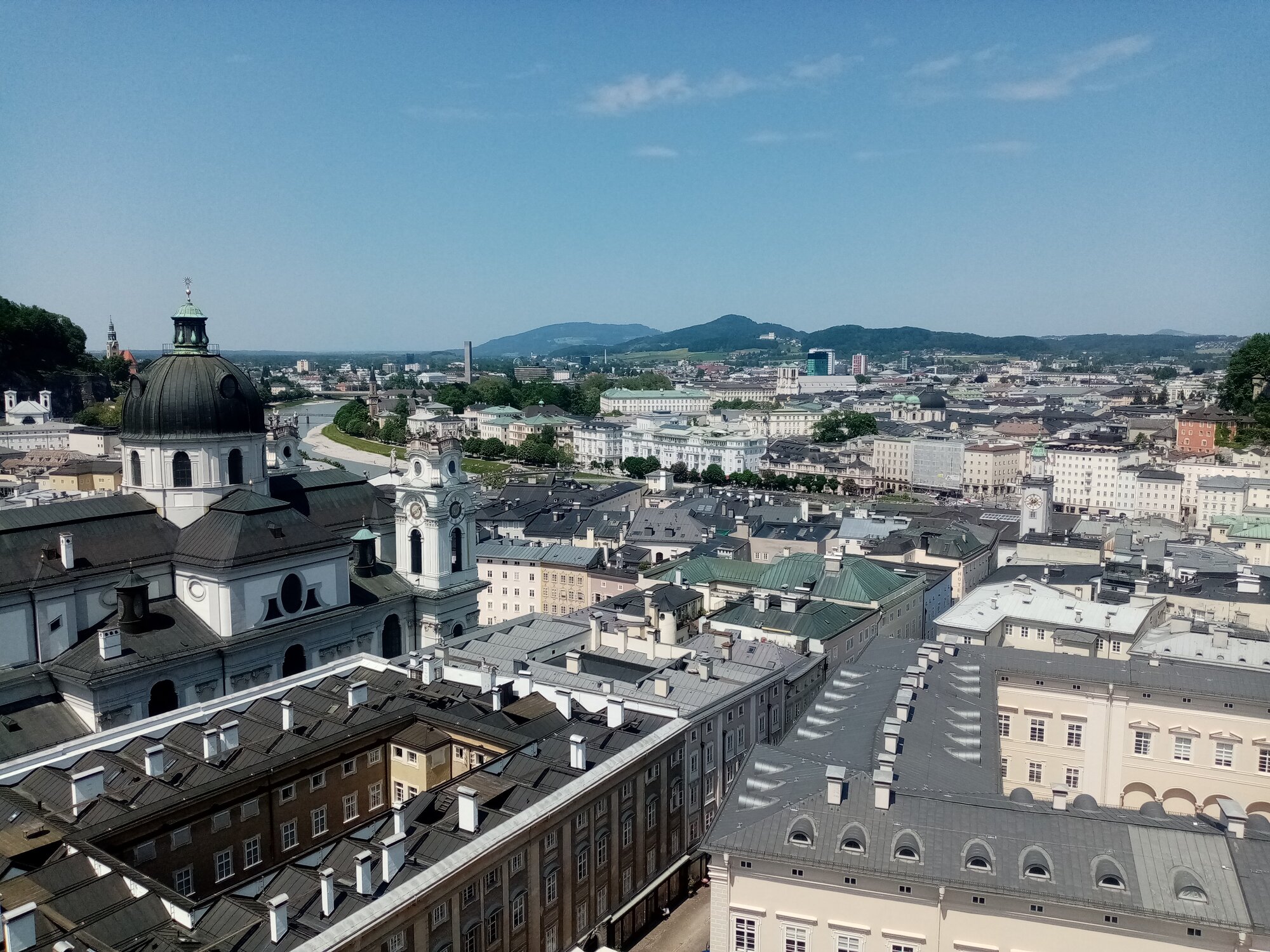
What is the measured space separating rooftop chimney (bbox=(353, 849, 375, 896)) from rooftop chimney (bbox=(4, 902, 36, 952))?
A: 553 cm

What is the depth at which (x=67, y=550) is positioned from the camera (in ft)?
117

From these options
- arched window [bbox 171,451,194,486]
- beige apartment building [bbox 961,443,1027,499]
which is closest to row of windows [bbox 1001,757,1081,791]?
arched window [bbox 171,451,194,486]

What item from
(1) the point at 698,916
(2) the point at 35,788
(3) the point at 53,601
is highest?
(3) the point at 53,601

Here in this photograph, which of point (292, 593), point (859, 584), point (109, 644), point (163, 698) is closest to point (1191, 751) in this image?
point (859, 584)

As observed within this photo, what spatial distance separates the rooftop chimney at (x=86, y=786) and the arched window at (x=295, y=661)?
15.2 metres

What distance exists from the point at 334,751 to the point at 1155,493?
102 meters

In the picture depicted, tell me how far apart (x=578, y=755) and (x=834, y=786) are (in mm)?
7493

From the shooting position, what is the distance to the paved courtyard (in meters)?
27.4

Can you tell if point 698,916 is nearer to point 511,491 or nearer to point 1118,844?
point 1118,844

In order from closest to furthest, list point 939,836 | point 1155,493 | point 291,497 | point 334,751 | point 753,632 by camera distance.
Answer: point 939,836
point 334,751
point 753,632
point 291,497
point 1155,493

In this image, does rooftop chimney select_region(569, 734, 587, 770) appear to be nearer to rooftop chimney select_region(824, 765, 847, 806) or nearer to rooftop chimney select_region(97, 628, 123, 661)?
rooftop chimney select_region(824, 765, 847, 806)

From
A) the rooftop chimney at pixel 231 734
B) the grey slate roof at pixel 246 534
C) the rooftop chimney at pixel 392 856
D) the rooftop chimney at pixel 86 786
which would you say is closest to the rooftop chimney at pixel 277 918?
the rooftop chimney at pixel 392 856

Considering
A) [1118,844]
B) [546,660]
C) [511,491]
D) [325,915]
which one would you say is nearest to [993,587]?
[546,660]

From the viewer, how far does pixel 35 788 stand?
25.3m
